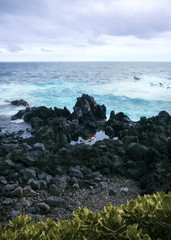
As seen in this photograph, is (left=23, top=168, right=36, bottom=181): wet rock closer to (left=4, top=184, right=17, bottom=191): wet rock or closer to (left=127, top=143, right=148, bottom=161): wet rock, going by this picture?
(left=4, top=184, right=17, bottom=191): wet rock

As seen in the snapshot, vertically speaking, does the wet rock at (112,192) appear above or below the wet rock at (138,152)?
below

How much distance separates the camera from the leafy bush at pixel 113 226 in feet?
9.53

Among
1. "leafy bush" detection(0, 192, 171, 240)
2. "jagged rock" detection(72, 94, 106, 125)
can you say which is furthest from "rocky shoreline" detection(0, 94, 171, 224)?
"jagged rock" detection(72, 94, 106, 125)

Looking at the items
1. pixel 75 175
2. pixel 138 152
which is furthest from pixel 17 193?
pixel 138 152

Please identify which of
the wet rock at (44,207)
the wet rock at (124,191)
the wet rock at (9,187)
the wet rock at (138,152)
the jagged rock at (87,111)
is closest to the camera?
the wet rock at (44,207)

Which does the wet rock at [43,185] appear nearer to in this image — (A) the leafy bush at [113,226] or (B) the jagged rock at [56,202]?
(B) the jagged rock at [56,202]

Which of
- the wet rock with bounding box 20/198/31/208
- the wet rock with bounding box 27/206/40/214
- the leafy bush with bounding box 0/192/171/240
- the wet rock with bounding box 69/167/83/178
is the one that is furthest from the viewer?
the wet rock with bounding box 69/167/83/178

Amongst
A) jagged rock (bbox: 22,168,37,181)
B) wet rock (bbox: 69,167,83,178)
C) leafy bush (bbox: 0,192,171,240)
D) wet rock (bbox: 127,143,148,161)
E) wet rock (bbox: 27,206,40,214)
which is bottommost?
wet rock (bbox: 27,206,40,214)

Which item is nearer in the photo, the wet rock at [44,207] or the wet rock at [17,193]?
the wet rock at [44,207]

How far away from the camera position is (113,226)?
300 centimetres

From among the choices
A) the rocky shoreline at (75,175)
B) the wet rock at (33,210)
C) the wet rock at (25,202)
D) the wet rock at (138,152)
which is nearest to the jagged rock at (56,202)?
the rocky shoreline at (75,175)

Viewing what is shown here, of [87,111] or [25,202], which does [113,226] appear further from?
[87,111]

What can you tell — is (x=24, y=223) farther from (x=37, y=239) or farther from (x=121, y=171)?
(x=121, y=171)

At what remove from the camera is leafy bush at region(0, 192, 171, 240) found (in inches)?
114
